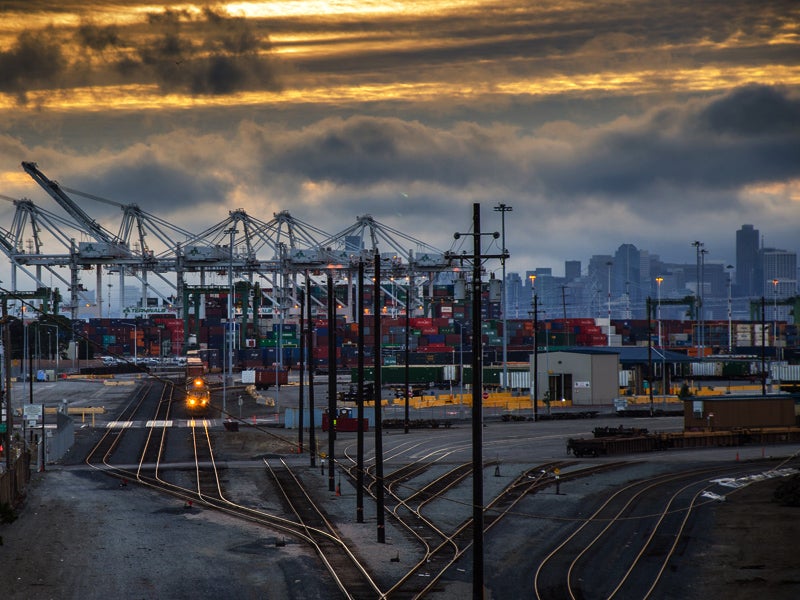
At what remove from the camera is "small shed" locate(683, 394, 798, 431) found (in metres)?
65.3

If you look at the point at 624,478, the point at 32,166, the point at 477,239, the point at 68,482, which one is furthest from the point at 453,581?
the point at 32,166

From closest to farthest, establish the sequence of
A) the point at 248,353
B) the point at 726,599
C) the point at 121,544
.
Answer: the point at 726,599
the point at 121,544
the point at 248,353

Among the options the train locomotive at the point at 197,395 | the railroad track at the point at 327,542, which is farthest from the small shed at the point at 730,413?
the train locomotive at the point at 197,395

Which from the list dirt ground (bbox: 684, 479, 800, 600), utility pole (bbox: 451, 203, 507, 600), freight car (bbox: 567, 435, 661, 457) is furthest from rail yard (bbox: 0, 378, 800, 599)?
utility pole (bbox: 451, 203, 507, 600)

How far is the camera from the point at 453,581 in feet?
88.9

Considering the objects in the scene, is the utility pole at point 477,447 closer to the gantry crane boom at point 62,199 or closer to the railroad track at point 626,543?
the railroad track at point 626,543

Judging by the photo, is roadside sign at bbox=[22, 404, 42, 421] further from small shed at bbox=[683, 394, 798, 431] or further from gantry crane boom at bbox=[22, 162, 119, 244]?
gantry crane boom at bbox=[22, 162, 119, 244]

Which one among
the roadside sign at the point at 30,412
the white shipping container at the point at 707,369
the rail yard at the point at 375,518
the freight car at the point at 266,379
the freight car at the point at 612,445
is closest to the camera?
the rail yard at the point at 375,518

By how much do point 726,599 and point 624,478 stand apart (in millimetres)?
21873

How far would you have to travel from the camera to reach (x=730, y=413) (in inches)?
2586

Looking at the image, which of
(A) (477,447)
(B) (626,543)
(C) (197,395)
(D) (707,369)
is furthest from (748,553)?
(D) (707,369)

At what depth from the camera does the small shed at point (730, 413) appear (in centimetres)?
6531

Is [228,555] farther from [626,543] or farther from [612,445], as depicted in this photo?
[612,445]

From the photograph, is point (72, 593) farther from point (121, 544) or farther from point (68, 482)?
point (68, 482)
